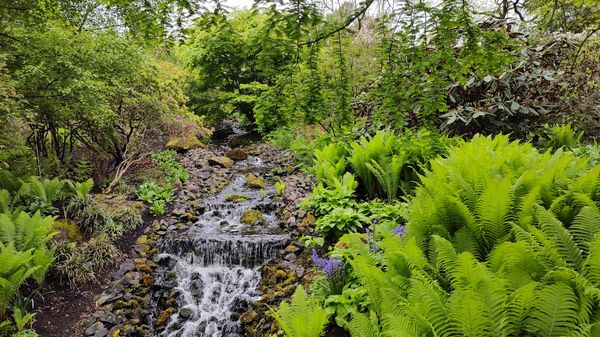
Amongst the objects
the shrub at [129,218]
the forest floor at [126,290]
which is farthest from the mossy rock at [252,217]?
the shrub at [129,218]

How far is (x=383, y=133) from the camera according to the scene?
5.66 m

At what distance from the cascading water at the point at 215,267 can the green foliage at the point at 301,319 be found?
5.01 ft

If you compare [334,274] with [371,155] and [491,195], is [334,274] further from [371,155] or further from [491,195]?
[371,155]

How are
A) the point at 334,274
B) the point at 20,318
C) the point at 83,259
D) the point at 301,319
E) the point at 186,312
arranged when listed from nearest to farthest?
the point at 301,319 < the point at 334,274 < the point at 20,318 < the point at 186,312 < the point at 83,259

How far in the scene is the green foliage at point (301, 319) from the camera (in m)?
2.85

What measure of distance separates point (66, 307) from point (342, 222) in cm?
362

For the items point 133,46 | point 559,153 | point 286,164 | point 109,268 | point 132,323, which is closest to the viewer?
point 559,153

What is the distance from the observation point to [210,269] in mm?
5363


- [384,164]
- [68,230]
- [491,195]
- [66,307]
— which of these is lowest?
[66,307]

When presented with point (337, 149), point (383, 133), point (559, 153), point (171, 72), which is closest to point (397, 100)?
point (559, 153)

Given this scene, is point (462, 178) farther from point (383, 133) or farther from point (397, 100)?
point (383, 133)

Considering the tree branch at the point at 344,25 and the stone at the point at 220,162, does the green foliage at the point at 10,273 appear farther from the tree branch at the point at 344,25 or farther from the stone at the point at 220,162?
the stone at the point at 220,162

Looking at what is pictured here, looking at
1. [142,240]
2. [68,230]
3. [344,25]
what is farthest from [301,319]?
[68,230]

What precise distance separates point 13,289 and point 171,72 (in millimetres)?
5996
